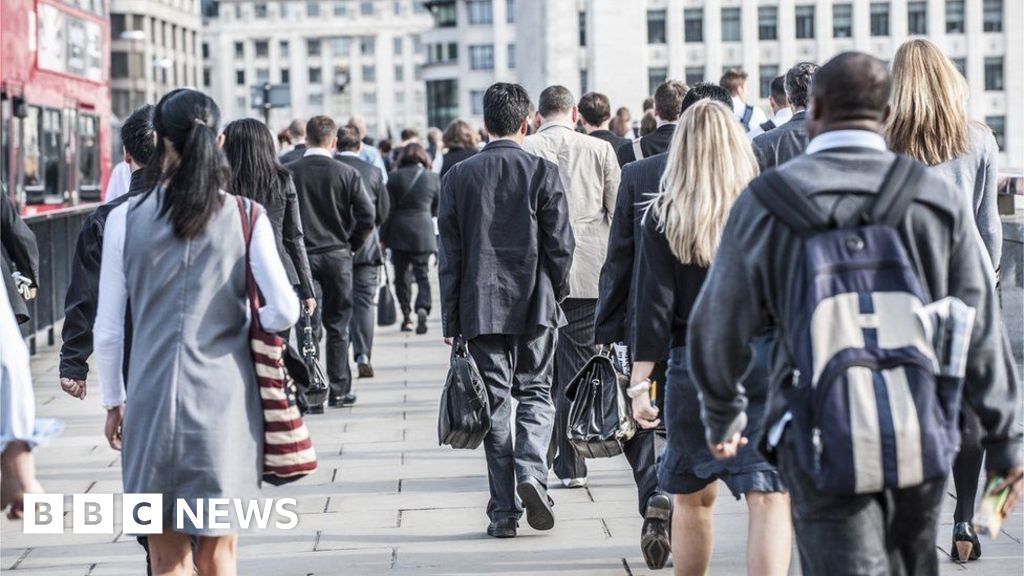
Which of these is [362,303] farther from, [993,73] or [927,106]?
[993,73]

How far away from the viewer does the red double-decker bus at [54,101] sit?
18469mm

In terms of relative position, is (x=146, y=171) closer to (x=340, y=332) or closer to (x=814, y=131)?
(x=814, y=131)

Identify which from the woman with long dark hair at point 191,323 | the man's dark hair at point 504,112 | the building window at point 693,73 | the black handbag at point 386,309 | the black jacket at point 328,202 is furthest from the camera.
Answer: the building window at point 693,73

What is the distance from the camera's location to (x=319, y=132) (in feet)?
37.8

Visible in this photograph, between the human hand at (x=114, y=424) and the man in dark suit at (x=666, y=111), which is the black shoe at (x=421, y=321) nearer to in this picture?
the man in dark suit at (x=666, y=111)

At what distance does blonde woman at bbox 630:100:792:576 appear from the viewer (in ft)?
17.5

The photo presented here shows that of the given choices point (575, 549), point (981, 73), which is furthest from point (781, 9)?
point (575, 549)

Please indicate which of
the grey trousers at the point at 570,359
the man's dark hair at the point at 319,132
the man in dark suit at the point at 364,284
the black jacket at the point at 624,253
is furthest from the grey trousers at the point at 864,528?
the man in dark suit at the point at 364,284

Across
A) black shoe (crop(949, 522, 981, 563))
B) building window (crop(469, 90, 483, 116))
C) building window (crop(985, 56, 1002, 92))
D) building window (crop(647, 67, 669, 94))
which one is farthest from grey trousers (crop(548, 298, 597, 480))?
building window (crop(469, 90, 483, 116))

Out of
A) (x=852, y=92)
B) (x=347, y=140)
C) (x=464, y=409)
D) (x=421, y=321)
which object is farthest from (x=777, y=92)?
(x=421, y=321)

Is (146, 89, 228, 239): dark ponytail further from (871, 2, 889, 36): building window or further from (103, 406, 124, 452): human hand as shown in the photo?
(871, 2, 889, 36): building window

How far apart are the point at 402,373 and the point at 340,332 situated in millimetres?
2124

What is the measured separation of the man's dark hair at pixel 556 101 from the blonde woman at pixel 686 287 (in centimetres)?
326

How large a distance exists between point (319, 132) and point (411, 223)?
531 centimetres
